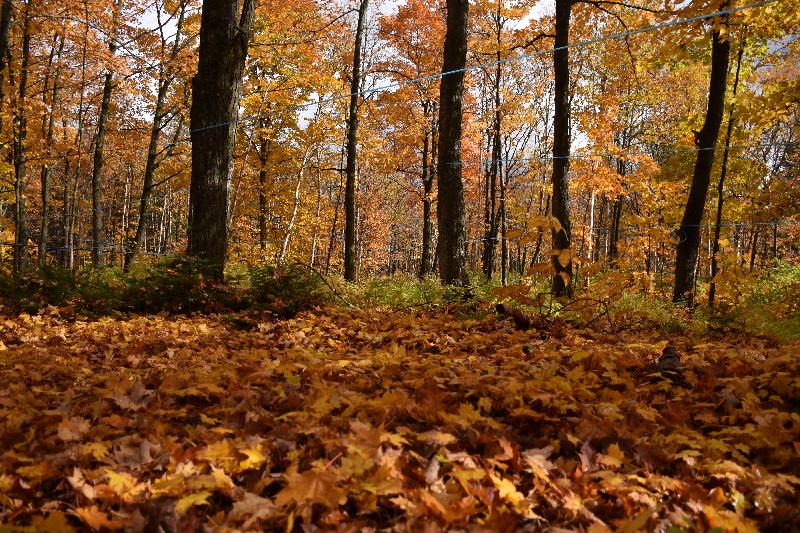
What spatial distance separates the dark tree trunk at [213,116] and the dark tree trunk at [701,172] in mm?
8123

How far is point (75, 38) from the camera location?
38.8 feet

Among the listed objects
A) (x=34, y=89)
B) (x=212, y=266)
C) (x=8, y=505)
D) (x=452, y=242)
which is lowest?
(x=8, y=505)

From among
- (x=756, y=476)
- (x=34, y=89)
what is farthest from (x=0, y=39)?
(x=756, y=476)

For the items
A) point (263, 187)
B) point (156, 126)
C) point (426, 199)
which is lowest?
point (426, 199)

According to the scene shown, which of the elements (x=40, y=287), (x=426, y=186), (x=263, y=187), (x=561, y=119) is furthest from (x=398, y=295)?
(x=263, y=187)

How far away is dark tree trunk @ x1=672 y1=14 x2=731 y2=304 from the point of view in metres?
9.16

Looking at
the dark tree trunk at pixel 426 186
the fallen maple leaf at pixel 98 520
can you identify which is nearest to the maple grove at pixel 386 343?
the fallen maple leaf at pixel 98 520

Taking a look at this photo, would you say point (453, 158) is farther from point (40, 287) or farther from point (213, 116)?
point (40, 287)

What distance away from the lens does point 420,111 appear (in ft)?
59.7

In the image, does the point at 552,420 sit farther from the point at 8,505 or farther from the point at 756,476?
the point at 8,505

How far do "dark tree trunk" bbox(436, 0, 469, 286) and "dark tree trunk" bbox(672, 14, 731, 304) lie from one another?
476cm

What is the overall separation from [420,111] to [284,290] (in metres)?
13.4

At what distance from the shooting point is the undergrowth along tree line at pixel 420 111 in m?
6.87

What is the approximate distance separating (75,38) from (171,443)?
13446mm
